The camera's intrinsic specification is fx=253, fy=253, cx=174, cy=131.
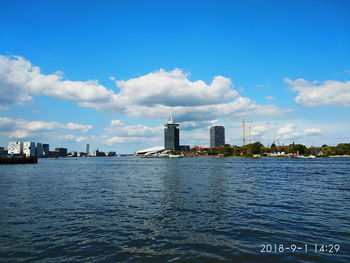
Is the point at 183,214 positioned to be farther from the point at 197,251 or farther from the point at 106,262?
the point at 106,262

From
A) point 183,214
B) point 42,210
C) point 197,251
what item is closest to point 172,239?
point 197,251

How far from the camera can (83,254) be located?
11219mm

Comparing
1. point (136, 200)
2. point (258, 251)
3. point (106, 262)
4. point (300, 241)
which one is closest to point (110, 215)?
point (136, 200)

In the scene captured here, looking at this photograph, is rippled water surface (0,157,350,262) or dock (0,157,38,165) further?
dock (0,157,38,165)

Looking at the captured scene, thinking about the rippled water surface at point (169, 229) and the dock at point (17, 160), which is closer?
the rippled water surface at point (169, 229)

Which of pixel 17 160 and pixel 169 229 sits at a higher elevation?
pixel 169 229

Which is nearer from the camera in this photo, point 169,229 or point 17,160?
point 169,229

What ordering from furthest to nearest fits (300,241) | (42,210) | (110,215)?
(42,210)
(110,215)
(300,241)

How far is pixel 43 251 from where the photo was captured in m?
11.6

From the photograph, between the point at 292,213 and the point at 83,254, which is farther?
the point at 292,213

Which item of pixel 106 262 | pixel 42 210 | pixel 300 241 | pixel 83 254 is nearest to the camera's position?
pixel 106 262

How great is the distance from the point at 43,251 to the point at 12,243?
233cm

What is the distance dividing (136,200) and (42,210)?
26.1 feet

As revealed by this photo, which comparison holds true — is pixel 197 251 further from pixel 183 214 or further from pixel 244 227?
pixel 183 214
